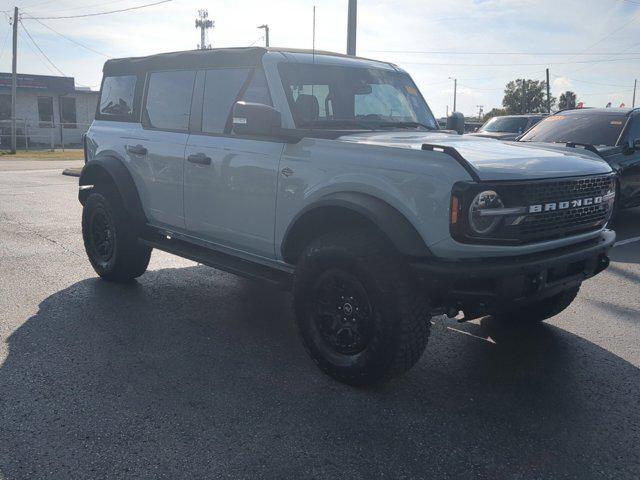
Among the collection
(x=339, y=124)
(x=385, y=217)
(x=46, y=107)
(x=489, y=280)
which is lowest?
(x=489, y=280)

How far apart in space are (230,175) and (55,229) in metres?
5.30

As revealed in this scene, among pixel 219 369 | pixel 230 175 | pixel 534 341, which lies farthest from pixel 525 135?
pixel 219 369

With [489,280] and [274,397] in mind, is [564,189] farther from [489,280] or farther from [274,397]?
[274,397]

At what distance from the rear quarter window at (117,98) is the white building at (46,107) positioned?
3370 cm

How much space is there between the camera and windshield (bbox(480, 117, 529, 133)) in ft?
49.0

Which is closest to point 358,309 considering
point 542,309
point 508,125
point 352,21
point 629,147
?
point 542,309

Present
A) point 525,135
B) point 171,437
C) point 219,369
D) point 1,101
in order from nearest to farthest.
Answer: point 171,437
point 219,369
point 525,135
point 1,101

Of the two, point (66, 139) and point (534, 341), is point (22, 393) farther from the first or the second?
point (66, 139)

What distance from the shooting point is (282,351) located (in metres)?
4.14

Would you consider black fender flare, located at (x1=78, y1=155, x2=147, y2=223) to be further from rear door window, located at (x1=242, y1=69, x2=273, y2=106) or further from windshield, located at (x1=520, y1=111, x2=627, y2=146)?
windshield, located at (x1=520, y1=111, x2=627, y2=146)

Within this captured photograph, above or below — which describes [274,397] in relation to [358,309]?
below

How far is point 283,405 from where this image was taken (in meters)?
3.34

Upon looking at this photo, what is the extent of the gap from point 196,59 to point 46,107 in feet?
132

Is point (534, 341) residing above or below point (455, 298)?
below
